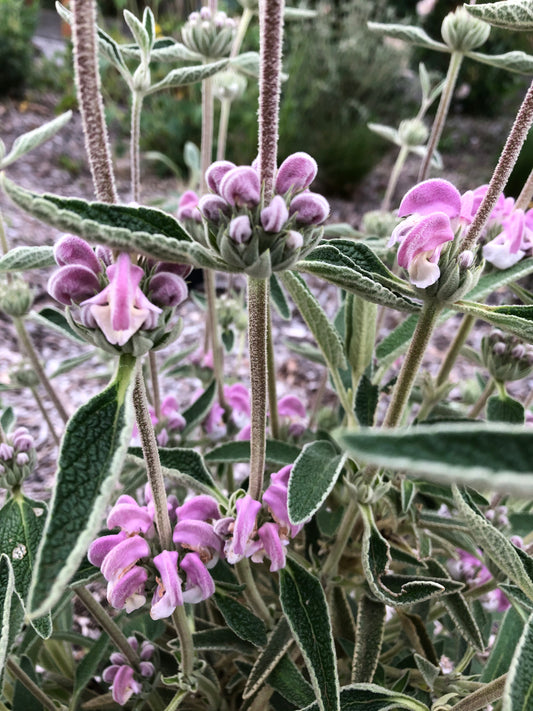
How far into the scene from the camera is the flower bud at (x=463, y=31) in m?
0.89

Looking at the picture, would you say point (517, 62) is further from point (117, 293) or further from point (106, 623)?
point (106, 623)

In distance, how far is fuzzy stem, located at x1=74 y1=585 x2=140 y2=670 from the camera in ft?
2.18

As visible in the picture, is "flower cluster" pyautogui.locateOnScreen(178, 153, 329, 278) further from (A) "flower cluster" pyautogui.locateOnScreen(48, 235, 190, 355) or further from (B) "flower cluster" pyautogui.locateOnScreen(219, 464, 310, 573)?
(B) "flower cluster" pyautogui.locateOnScreen(219, 464, 310, 573)

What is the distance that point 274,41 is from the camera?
1.20 ft

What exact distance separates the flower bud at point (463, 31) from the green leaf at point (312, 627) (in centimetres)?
80

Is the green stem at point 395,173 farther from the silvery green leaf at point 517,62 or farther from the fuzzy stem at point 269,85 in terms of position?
the fuzzy stem at point 269,85

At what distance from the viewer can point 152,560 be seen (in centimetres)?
57

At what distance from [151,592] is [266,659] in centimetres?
15

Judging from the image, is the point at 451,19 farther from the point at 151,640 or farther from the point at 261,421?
the point at 151,640

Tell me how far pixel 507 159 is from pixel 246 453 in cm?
42

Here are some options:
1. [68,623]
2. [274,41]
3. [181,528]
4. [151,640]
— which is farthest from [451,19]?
[68,623]

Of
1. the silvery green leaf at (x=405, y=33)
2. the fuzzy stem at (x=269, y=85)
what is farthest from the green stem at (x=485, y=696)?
the silvery green leaf at (x=405, y=33)

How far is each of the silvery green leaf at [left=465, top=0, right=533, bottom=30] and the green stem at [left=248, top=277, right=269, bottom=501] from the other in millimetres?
240

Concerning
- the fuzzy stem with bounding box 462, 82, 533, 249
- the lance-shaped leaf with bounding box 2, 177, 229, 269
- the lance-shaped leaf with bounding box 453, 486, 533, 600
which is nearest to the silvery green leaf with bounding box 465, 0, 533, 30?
the fuzzy stem with bounding box 462, 82, 533, 249
